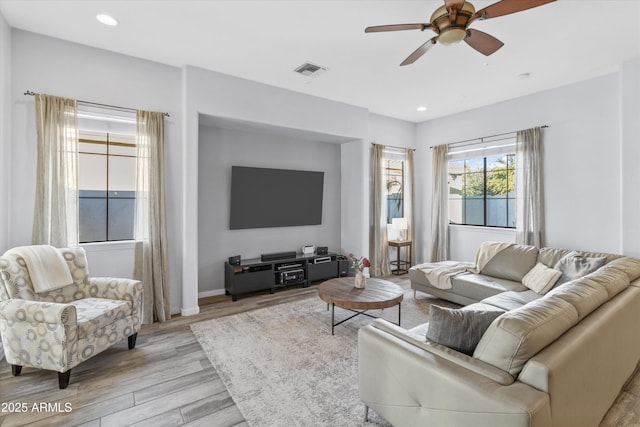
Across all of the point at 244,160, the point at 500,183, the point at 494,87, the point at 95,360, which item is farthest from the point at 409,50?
the point at 95,360

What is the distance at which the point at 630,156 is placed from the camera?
145 inches

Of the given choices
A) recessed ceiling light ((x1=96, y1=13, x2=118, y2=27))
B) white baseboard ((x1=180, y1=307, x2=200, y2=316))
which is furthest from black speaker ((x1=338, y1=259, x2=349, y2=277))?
recessed ceiling light ((x1=96, y1=13, x2=118, y2=27))

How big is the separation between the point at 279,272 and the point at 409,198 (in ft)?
10.3

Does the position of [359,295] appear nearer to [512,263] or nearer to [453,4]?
[512,263]

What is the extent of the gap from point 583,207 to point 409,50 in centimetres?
329

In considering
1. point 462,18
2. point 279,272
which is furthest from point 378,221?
point 462,18

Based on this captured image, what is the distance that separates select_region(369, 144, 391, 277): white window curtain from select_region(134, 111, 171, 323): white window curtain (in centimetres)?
358

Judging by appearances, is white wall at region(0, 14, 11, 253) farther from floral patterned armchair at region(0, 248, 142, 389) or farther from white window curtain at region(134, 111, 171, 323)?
white window curtain at region(134, 111, 171, 323)

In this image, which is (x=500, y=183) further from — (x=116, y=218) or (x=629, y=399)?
(x=116, y=218)

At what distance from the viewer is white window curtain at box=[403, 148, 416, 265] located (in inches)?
247

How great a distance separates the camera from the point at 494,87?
4.48 m

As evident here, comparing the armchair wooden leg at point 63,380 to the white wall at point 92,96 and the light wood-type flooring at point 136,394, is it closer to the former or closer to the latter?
the light wood-type flooring at point 136,394

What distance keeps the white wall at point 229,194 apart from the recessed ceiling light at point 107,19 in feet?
5.54

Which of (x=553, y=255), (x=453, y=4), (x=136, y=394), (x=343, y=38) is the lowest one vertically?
(x=136, y=394)
